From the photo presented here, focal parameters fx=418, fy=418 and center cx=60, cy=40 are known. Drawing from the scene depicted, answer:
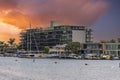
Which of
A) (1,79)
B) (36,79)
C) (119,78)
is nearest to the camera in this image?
(1,79)

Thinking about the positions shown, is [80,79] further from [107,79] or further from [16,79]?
[16,79]

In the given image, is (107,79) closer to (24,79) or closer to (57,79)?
(57,79)

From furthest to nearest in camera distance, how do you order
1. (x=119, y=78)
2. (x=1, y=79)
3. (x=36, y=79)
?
(x=119, y=78) < (x=36, y=79) < (x=1, y=79)

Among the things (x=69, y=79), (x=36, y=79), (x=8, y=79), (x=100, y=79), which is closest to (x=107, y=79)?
(x=100, y=79)

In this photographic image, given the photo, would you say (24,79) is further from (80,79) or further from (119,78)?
(119,78)

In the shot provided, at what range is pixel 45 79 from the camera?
244 ft

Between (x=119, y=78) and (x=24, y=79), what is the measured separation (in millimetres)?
19181

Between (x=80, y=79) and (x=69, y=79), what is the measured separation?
2039 millimetres

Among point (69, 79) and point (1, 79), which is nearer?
point (1, 79)

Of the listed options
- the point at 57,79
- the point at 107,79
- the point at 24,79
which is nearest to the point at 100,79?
the point at 107,79

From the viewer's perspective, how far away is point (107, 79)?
77750mm

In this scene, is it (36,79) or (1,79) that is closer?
(1,79)

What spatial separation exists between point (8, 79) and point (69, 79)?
478 inches

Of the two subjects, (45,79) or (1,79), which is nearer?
(1,79)
